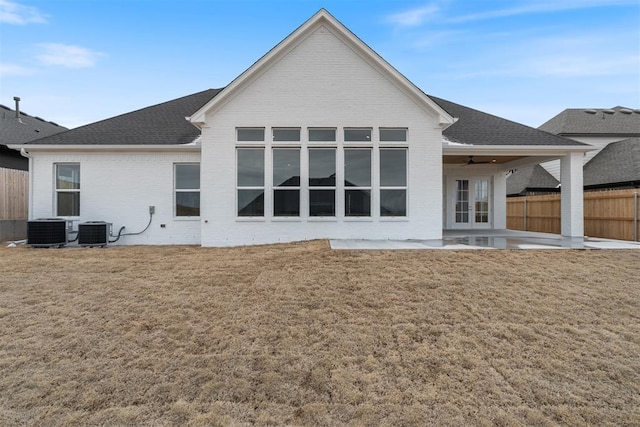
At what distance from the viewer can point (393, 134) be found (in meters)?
10.2

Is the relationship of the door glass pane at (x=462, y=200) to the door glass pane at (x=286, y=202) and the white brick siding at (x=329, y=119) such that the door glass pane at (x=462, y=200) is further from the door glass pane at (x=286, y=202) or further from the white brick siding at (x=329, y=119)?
the door glass pane at (x=286, y=202)

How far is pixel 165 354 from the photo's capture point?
12.2 feet

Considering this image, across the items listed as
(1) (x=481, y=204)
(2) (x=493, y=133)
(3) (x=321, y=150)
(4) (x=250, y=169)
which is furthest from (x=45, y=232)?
(1) (x=481, y=204)

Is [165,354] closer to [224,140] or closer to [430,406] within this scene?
[430,406]

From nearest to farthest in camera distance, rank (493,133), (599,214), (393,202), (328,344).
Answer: (328,344)
(393,202)
(493,133)
(599,214)

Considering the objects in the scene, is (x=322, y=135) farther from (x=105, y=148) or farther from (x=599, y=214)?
(x=599, y=214)

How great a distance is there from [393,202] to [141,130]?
9.37 metres

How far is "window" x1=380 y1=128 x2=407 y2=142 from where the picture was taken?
10.2 meters

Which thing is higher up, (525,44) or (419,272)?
(525,44)

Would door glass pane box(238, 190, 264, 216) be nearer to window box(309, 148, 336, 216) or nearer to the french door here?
window box(309, 148, 336, 216)

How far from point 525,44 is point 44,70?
22667 millimetres

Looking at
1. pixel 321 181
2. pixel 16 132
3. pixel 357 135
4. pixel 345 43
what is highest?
pixel 345 43

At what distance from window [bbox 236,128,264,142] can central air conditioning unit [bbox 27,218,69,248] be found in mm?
6409

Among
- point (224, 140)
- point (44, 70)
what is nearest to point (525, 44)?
point (224, 140)
